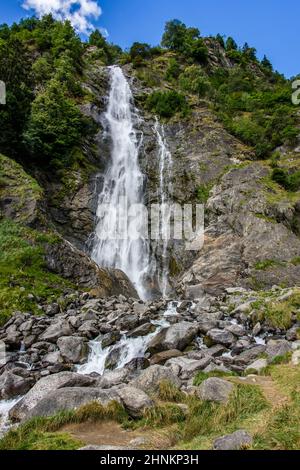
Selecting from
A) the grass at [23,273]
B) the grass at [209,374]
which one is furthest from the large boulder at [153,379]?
the grass at [23,273]

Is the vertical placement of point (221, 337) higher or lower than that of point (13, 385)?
higher

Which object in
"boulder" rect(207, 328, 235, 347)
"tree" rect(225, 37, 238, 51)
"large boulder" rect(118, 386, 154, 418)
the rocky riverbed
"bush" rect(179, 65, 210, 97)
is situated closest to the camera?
"large boulder" rect(118, 386, 154, 418)

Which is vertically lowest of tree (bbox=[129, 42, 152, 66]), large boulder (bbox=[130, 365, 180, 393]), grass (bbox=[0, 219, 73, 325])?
large boulder (bbox=[130, 365, 180, 393])

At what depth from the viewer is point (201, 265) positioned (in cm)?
2242

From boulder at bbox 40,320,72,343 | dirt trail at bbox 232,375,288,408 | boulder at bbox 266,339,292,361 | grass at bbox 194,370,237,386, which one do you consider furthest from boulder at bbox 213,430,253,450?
boulder at bbox 40,320,72,343

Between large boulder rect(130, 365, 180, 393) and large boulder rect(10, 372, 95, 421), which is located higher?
large boulder rect(130, 365, 180, 393)

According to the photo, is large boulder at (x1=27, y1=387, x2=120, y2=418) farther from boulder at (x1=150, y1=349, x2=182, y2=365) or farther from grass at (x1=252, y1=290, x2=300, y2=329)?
grass at (x1=252, y1=290, x2=300, y2=329)

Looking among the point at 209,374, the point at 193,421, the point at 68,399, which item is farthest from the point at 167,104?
the point at 193,421

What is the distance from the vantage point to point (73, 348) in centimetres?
1259

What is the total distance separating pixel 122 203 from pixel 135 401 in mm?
22928

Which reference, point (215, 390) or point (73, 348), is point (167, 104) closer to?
point (73, 348)

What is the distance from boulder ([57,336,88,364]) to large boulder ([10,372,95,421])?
Result: 3702 mm

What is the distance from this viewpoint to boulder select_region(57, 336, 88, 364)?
1227 centimetres

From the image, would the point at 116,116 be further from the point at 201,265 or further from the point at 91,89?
the point at 201,265
